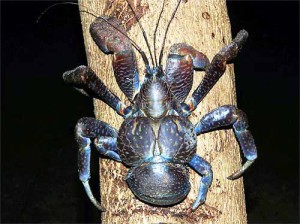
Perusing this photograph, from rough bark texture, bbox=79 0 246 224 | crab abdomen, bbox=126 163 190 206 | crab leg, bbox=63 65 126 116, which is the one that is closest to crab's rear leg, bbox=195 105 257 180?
rough bark texture, bbox=79 0 246 224

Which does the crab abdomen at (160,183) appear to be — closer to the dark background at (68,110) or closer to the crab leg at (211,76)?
the crab leg at (211,76)

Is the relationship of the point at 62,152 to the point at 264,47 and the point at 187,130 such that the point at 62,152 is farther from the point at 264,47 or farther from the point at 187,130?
the point at 187,130

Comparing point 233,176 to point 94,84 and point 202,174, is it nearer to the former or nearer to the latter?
point 202,174

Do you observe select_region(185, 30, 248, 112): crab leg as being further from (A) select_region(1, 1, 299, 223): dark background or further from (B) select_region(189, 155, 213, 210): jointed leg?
(A) select_region(1, 1, 299, 223): dark background

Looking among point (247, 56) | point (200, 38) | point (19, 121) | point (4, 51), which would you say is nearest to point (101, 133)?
point (200, 38)

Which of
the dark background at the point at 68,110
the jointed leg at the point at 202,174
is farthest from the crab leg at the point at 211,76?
the dark background at the point at 68,110

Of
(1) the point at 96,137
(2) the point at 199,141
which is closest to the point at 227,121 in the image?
(2) the point at 199,141
